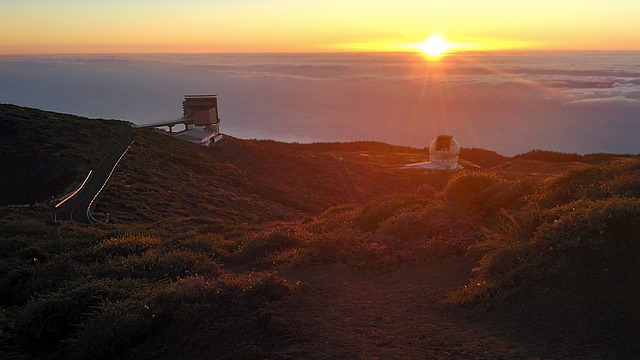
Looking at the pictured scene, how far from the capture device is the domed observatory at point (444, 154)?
45.6 meters

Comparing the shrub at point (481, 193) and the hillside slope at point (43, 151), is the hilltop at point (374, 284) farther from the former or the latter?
the hillside slope at point (43, 151)

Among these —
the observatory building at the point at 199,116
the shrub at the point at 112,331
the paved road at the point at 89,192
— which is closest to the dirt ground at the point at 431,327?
the shrub at the point at 112,331

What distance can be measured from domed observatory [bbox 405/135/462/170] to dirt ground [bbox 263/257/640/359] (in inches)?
1558

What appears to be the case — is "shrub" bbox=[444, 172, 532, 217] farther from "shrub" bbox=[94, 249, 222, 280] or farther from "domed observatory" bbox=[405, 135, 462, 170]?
"domed observatory" bbox=[405, 135, 462, 170]

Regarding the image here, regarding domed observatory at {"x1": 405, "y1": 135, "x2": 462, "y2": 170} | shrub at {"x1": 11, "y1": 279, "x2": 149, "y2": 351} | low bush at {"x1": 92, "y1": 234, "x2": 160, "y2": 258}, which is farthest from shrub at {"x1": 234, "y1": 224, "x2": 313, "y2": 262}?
domed observatory at {"x1": 405, "y1": 135, "x2": 462, "y2": 170}

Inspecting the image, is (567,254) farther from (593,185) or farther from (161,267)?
(161,267)

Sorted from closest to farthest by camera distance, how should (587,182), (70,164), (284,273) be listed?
(284,273) → (587,182) → (70,164)

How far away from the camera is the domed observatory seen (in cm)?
4556

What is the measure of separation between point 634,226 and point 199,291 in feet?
20.4

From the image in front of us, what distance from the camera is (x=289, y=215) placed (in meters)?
29.3

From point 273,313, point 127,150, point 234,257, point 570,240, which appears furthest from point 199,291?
point 127,150

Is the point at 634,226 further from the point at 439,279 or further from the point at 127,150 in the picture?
the point at 127,150

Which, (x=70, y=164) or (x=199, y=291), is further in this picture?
(x=70, y=164)

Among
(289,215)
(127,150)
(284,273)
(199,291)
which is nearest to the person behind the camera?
(199,291)
